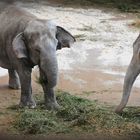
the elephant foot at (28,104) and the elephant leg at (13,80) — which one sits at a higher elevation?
the elephant foot at (28,104)

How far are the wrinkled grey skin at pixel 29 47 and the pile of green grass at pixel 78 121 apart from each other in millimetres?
285

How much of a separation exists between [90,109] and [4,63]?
1.41 meters

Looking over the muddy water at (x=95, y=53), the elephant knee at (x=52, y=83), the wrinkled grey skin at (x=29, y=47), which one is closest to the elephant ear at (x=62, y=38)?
the wrinkled grey skin at (x=29, y=47)

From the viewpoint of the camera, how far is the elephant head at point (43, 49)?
655cm

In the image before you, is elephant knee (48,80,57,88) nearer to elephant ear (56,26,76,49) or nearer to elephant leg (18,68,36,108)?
elephant leg (18,68,36,108)

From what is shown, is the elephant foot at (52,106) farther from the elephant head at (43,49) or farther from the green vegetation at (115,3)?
the green vegetation at (115,3)

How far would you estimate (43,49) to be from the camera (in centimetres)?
658

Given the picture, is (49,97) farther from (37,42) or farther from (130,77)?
(130,77)

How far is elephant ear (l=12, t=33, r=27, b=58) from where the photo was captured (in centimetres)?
676

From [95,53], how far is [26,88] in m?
3.12

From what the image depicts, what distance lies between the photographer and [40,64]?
665cm

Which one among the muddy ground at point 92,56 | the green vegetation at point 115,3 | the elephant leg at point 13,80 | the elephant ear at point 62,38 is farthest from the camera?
the green vegetation at point 115,3

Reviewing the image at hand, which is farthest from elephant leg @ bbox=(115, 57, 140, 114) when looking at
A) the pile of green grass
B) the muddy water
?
the muddy water

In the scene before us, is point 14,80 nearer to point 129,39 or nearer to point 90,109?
point 90,109
